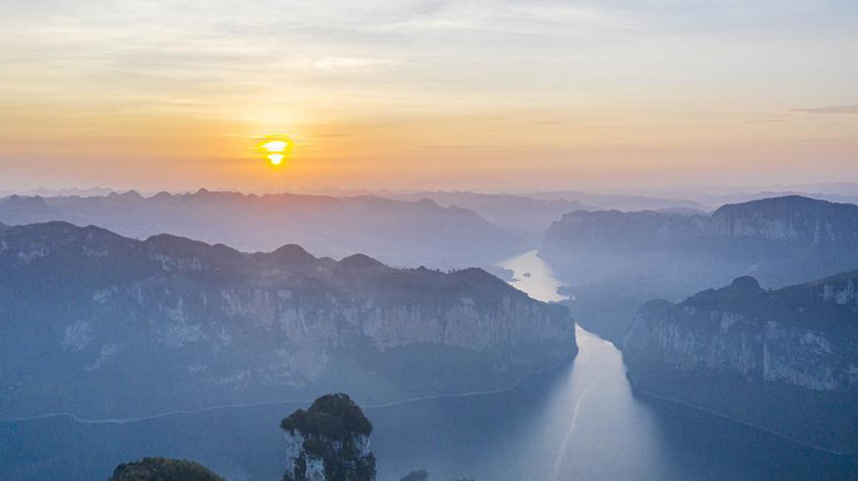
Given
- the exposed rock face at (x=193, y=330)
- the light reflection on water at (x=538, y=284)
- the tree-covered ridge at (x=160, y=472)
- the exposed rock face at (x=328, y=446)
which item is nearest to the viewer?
the tree-covered ridge at (x=160, y=472)

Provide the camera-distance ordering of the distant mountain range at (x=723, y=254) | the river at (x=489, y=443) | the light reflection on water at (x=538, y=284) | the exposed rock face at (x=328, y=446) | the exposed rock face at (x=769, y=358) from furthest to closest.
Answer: the light reflection on water at (x=538, y=284) < the distant mountain range at (x=723, y=254) < the exposed rock face at (x=769, y=358) < the river at (x=489, y=443) < the exposed rock face at (x=328, y=446)

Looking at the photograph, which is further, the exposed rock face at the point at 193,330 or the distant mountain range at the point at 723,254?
the distant mountain range at the point at 723,254

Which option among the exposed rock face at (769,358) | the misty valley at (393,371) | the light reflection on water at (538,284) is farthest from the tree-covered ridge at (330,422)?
the light reflection on water at (538,284)

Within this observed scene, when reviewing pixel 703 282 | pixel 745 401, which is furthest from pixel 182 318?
pixel 703 282

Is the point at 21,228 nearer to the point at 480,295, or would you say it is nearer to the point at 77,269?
the point at 77,269

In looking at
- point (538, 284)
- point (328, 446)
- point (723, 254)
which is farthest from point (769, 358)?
point (538, 284)

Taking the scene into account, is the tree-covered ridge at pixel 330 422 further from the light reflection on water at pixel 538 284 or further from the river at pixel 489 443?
the light reflection on water at pixel 538 284

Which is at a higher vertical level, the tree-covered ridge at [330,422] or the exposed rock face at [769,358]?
the tree-covered ridge at [330,422]

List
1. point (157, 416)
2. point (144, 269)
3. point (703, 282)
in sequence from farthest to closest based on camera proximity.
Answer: point (703, 282)
point (144, 269)
point (157, 416)
